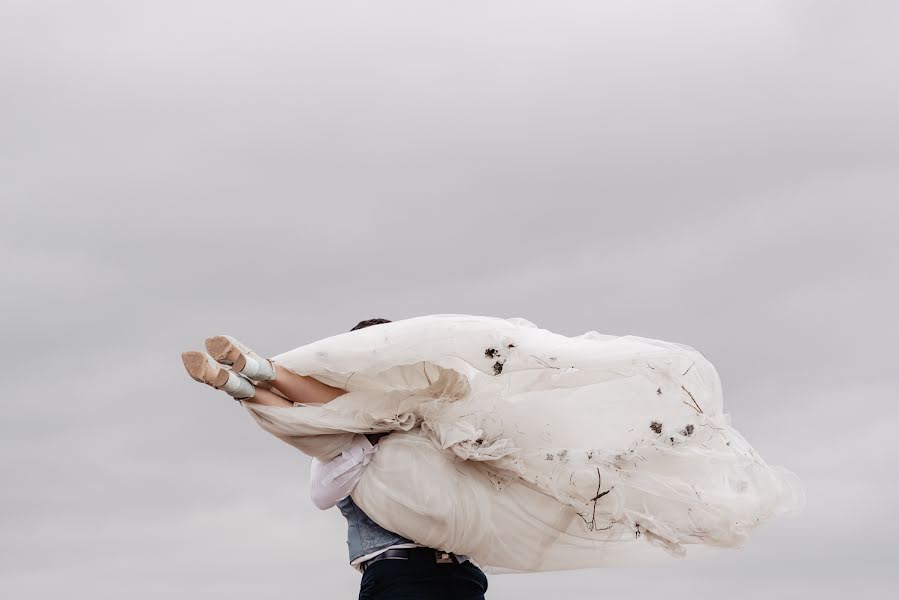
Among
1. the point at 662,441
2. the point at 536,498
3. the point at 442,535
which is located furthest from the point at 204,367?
the point at 662,441

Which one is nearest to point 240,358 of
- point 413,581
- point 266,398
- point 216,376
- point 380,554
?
point 216,376

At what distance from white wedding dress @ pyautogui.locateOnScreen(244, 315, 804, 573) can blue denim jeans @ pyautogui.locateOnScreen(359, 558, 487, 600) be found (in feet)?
0.33

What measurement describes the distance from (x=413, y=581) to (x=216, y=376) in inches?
41.7

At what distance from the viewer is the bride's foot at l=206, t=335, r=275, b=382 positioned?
3.86m

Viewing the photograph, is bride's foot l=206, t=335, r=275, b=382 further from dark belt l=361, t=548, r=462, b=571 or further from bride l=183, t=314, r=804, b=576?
dark belt l=361, t=548, r=462, b=571

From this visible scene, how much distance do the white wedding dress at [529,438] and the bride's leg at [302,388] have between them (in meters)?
0.04

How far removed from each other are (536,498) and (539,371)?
47cm

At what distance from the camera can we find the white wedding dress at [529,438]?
4188mm

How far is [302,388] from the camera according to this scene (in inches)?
165

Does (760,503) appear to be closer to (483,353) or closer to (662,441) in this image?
(662,441)

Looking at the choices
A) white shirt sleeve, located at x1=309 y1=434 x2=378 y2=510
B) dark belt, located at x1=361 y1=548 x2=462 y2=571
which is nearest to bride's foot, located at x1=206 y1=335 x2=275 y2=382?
white shirt sleeve, located at x1=309 y1=434 x2=378 y2=510

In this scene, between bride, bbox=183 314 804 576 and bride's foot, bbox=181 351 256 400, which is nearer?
bride's foot, bbox=181 351 256 400

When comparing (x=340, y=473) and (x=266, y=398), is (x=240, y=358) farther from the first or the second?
(x=340, y=473)

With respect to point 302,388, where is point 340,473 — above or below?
below
